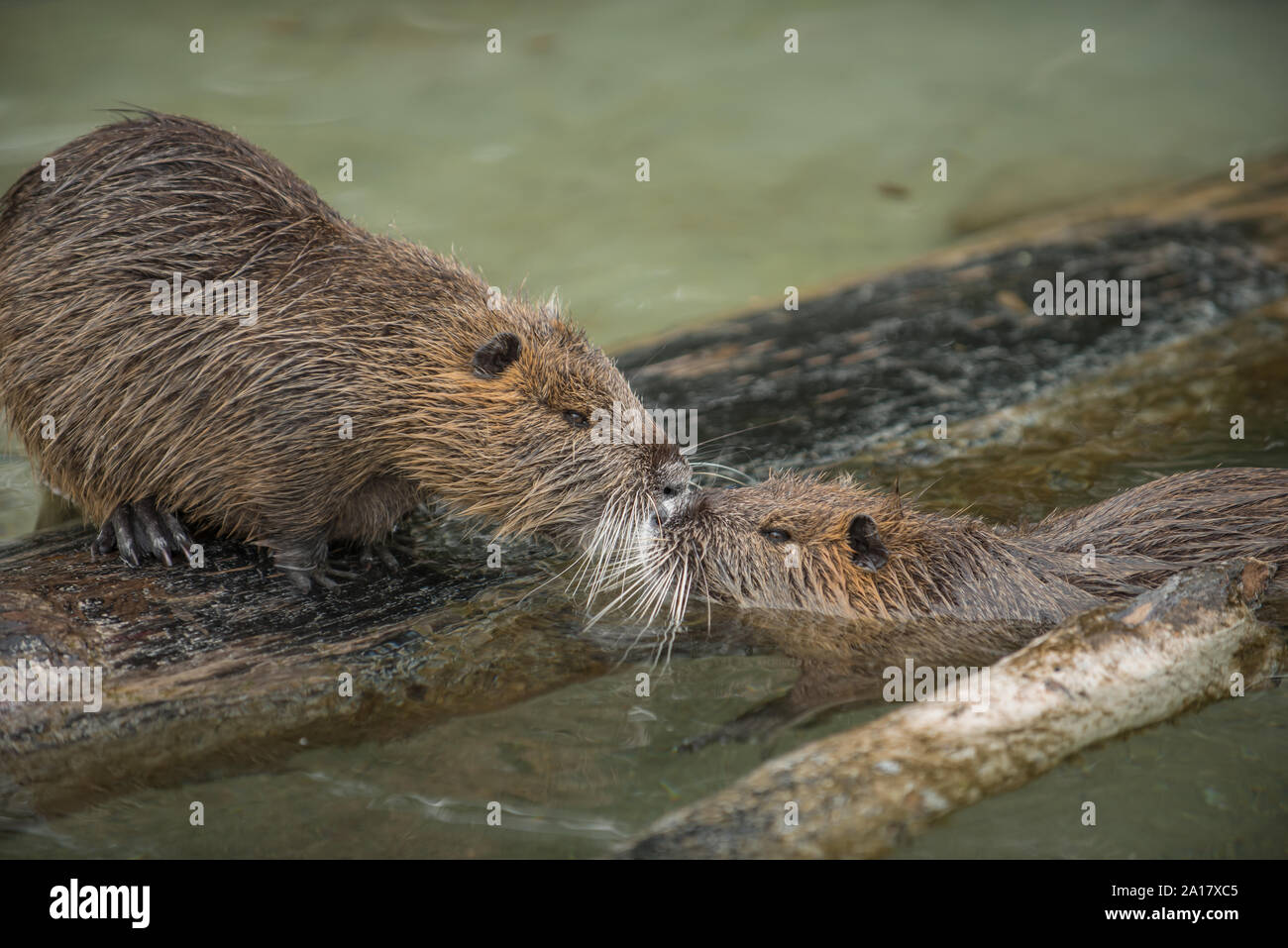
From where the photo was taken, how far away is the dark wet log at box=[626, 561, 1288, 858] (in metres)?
2.49

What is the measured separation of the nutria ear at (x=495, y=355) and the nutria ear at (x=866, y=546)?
1.12 meters

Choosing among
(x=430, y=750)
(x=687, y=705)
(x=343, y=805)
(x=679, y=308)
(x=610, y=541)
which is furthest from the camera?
(x=679, y=308)

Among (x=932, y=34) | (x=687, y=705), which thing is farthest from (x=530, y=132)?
(x=687, y=705)

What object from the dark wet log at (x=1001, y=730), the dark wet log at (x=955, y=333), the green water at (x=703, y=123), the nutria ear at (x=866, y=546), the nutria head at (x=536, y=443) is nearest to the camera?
the dark wet log at (x=1001, y=730)

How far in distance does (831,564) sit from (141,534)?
2.08 m

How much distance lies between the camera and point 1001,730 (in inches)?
109

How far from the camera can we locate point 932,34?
10.4 m

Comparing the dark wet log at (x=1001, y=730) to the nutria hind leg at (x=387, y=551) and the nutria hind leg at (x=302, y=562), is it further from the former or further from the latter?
the nutria hind leg at (x=387, y=551)

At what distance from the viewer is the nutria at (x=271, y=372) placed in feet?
12.1
